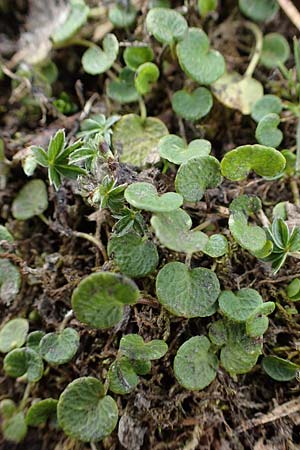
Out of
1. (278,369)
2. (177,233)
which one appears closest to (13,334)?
(177,233)

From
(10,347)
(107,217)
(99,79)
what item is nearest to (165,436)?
(10,347)

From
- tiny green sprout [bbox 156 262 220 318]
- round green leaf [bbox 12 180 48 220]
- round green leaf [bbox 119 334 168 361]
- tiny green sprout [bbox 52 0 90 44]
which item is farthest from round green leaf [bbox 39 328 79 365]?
tiny green sprout [bbox 52 0 90 44]

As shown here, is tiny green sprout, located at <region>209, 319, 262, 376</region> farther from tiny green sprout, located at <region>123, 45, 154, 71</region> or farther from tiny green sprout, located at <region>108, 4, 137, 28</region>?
tiny green sprout, located at <region>108, 4, 137, 28</region>

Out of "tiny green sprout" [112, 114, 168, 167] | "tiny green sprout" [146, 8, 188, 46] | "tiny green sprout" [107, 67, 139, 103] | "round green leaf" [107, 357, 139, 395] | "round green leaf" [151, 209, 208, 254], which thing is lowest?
"round green leaf" [107, 357, 139, 395]

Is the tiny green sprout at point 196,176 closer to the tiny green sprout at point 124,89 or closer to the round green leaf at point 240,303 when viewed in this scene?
the round green leaf at point 240,303

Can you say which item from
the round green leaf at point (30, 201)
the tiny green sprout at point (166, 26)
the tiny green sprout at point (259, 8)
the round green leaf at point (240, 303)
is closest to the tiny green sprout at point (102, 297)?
the round green leaf at point (240, 303)

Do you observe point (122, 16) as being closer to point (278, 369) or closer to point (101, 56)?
point (101, 56)
